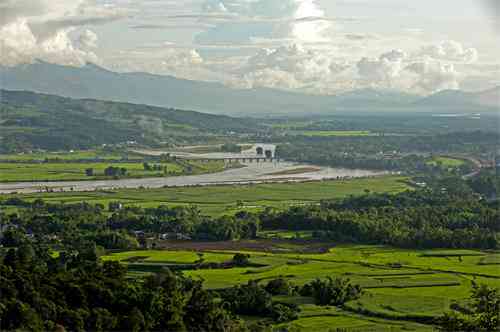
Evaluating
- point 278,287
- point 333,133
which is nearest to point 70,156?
point 333,133

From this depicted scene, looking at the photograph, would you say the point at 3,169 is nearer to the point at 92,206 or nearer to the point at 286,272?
the point at 92,206

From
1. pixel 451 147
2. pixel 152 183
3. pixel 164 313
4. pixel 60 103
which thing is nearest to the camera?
pixel 164 313

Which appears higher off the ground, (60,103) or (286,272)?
(60,103)

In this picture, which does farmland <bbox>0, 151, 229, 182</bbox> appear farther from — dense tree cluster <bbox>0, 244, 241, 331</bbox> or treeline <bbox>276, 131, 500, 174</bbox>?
dense tree cluster <bbox>0, 244, 241, 331</bbox>

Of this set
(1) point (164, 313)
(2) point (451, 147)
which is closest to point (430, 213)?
(1) point (164, 313)

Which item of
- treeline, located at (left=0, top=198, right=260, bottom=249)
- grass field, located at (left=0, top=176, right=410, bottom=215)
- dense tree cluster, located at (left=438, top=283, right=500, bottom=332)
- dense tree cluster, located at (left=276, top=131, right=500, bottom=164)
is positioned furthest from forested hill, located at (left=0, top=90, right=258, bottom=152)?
dense tree cluster, located at (left=438, top=283, right=500, bottom=332)

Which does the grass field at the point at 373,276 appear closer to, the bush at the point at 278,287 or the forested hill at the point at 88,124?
the bush at the point at 278,287

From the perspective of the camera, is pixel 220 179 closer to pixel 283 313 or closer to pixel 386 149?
pixel 386 149
